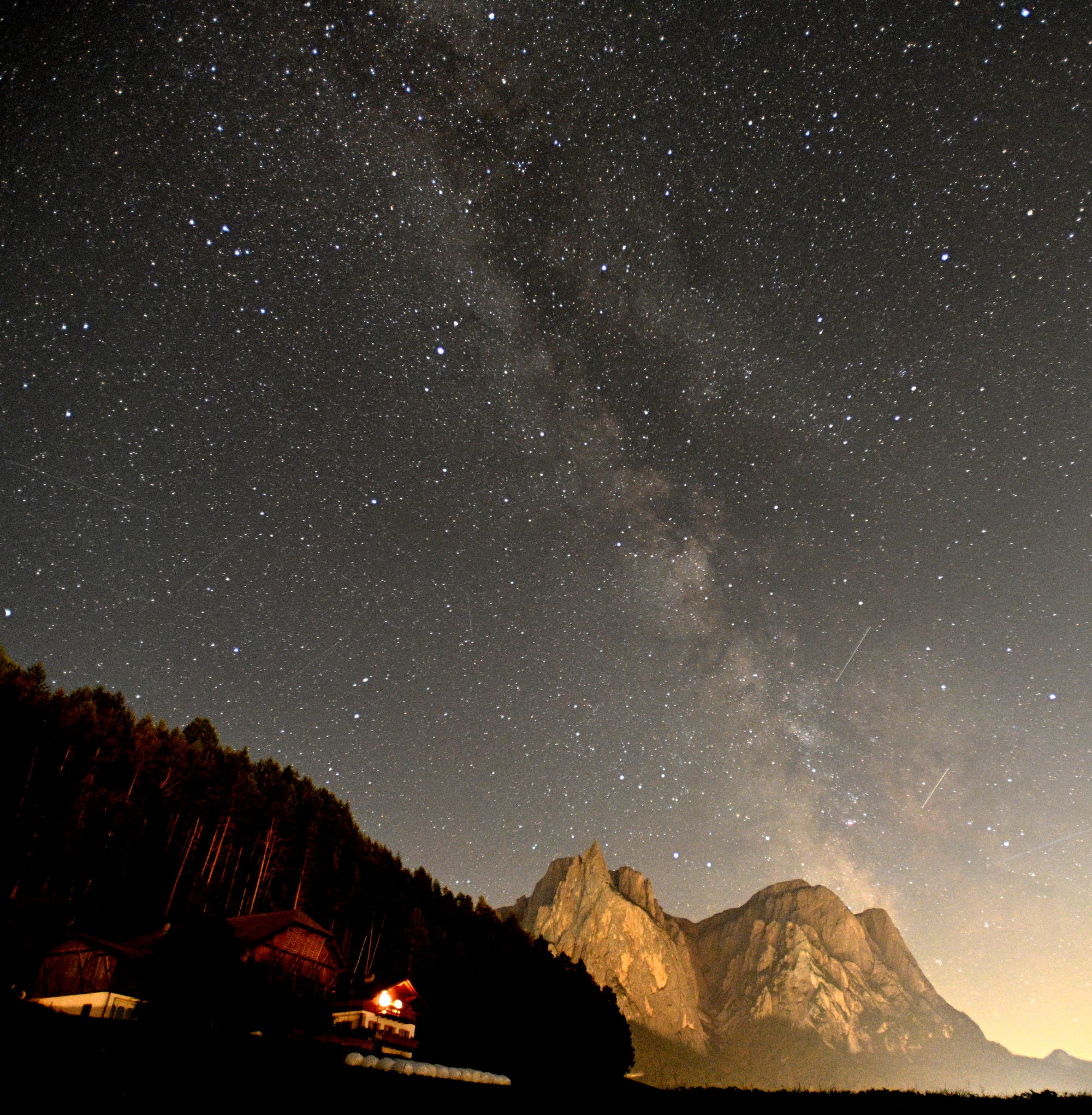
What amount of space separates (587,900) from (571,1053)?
554 ft

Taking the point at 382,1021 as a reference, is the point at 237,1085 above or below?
above

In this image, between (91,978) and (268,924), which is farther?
(268,924)

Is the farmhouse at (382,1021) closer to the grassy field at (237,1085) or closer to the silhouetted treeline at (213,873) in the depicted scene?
the silhouetted treeline at (213,873)

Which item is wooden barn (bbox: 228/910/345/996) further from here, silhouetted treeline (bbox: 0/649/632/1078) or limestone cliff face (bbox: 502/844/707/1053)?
limestone cliff face (bbox: 502/844/707/1053)

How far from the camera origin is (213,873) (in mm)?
51406

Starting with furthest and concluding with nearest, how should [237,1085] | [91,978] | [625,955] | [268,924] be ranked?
[625,955], [268,924], [91,978], [237,1085]

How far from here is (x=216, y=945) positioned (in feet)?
90.8

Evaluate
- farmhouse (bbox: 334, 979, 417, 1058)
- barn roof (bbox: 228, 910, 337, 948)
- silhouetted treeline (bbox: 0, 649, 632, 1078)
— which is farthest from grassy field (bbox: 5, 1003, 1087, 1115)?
barn roof (bbox: 228, 910, 337, 948)

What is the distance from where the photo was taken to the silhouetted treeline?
39.6 meters

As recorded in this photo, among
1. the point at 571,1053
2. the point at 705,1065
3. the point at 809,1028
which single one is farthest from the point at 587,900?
the point at 571,1053

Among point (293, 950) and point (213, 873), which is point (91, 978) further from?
point (213, 873)

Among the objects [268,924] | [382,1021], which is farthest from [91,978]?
[382,1021]

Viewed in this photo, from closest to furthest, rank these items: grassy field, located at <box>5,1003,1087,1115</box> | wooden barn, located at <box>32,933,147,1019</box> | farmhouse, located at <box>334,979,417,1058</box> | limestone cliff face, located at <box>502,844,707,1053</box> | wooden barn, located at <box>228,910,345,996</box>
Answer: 1. grassy field, located at <box>5,1003,1087,1115</box>
2. wooden barn, located at <box>32,933,147,1019</box>
3. farmhouse, located at <box>334,979,417,1058</box>
4. wooden barn, located at <box>228,910,345,996</box>
5. limestone cliff face, located at <box>502,844,707,1053</box>

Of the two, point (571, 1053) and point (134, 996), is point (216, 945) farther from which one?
point (571, 1053)
